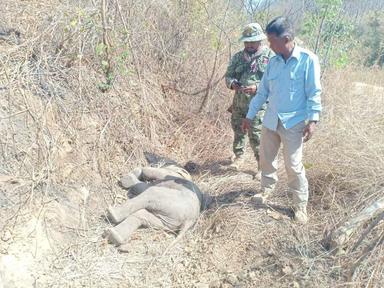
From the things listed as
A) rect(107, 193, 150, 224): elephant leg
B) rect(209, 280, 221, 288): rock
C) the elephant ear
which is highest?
rect(107, 193, 150, 224): elephant leg

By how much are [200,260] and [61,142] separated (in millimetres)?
1825

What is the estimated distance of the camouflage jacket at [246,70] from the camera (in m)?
4.67

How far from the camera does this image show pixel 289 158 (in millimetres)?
3762

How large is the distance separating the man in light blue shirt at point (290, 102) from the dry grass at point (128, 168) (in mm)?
474

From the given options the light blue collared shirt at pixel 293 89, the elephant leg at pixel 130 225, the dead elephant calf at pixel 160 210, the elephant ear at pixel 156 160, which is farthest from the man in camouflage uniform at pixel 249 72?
the elephant leg at pixel 130 225

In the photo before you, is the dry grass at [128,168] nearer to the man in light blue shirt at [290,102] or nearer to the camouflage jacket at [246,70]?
the man in light blue shirt at [290,102]

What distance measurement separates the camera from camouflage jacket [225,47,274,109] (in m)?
4.67

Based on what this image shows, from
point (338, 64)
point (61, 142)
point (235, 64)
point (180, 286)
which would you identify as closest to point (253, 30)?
point (235, 64)

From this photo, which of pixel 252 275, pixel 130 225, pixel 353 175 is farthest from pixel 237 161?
pixel 252 275

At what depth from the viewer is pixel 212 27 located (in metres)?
6.90

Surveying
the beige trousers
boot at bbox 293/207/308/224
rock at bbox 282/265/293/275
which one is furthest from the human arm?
rock at bbox 282/265/293/275

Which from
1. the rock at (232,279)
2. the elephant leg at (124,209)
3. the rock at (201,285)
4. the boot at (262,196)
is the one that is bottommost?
the rock at (201,285)

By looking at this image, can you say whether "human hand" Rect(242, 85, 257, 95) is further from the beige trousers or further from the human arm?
the human arm

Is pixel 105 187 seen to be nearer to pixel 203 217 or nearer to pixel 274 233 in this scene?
pixel 203 217
